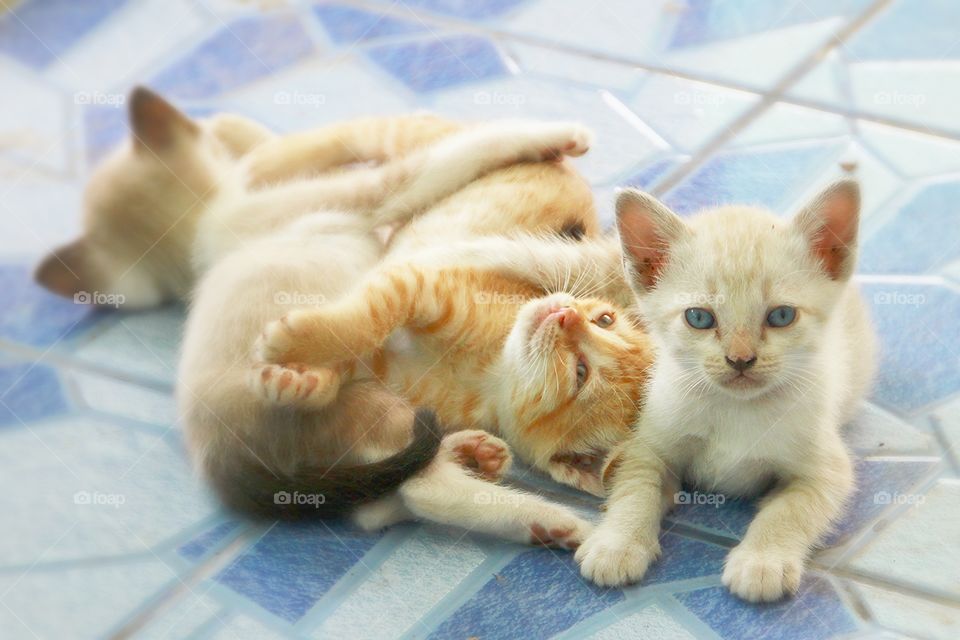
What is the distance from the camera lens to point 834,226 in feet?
5.82

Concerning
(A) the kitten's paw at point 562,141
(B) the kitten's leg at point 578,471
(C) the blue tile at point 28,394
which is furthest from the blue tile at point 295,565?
(A) the kitten's paw at point 562,141

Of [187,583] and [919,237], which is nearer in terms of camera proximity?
[187,583]

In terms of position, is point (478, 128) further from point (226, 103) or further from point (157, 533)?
point (157, 533)

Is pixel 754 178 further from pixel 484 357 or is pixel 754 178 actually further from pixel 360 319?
pixel 360 319

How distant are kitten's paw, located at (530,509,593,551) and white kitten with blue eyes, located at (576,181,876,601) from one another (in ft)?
0.11

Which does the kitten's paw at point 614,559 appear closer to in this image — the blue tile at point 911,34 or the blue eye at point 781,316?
the blue eye at point 781,316

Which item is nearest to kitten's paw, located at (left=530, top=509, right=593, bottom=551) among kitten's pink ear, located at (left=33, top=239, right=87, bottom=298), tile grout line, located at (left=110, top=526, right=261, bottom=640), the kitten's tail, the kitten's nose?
the kitten's tail

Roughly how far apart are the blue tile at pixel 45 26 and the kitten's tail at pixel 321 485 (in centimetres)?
191

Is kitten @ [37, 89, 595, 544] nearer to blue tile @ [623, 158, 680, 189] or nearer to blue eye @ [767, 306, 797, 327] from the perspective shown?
blue tile @ [623, 158, 680, 189]

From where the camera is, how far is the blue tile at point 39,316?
2398 mm

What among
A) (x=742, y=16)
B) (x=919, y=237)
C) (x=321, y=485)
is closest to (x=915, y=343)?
(x=919, y=237)

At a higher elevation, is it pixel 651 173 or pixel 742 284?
pixel 742 284

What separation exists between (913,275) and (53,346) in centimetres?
186

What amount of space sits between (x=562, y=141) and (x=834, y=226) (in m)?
0.83
